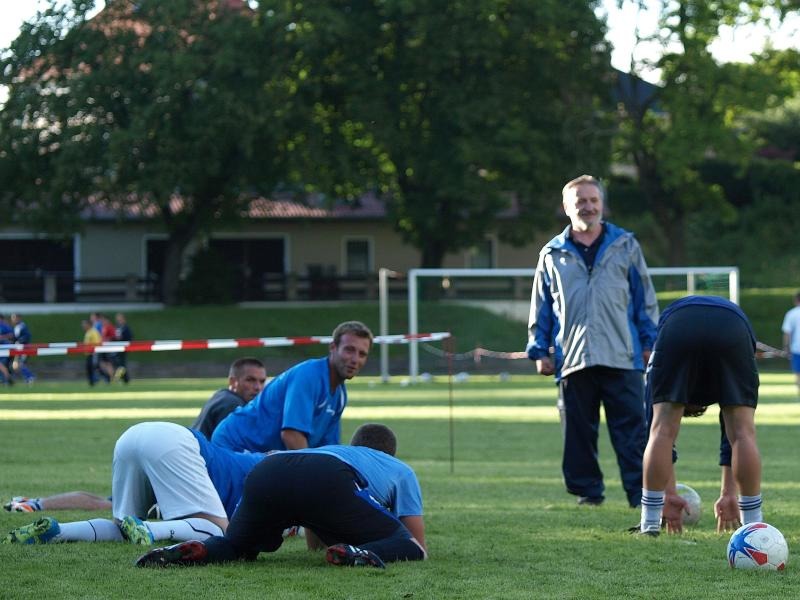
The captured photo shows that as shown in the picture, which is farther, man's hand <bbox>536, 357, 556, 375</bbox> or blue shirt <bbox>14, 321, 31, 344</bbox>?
blue shirt <bbox>14, 321, 31, 344</bbox>

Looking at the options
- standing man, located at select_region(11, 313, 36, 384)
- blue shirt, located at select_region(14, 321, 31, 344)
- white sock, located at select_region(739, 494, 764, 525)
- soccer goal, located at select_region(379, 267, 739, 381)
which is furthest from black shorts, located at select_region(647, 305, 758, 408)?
soccer goal, located at select_region(379, 267, 739, 381)

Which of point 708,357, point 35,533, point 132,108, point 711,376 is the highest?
point 132,108

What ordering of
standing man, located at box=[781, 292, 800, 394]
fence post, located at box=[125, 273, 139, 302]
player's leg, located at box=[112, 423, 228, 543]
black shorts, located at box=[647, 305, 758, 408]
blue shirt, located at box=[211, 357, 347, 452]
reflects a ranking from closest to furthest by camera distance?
black shorts, located at box=[647, 305, 758, 408] < player's leg, located at box=[112, 423, 228, 543] < blue shirt, located at box=[211, 357, 347, 452] < standing man, located at box=[781, 292, 800, 394] < fence post, located at box=[125, 273, 139, 302]

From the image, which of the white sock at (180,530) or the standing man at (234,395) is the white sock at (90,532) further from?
the standing man at (234,395)

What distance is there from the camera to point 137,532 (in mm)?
7926

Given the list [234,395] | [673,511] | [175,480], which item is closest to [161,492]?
[175,480]

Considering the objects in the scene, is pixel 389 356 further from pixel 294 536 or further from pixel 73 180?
pixel 294 536

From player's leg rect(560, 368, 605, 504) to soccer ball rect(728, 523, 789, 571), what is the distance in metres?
2.88

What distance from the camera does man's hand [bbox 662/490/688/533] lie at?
8.59 metres

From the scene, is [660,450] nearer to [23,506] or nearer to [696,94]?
[23,506]

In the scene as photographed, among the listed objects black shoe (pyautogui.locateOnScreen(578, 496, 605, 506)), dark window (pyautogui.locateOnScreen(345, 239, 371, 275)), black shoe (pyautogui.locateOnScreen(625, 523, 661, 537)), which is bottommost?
Result: black shoe (pyautogui.locateOnScreen(578, 496, 605, 506))

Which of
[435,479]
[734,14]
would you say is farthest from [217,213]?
[435,479]

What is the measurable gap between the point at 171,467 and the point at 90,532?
561 millimetres

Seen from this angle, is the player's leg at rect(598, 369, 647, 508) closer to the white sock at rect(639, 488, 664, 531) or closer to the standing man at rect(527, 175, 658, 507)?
the standing man at rect(527, 175, 658, 507)
